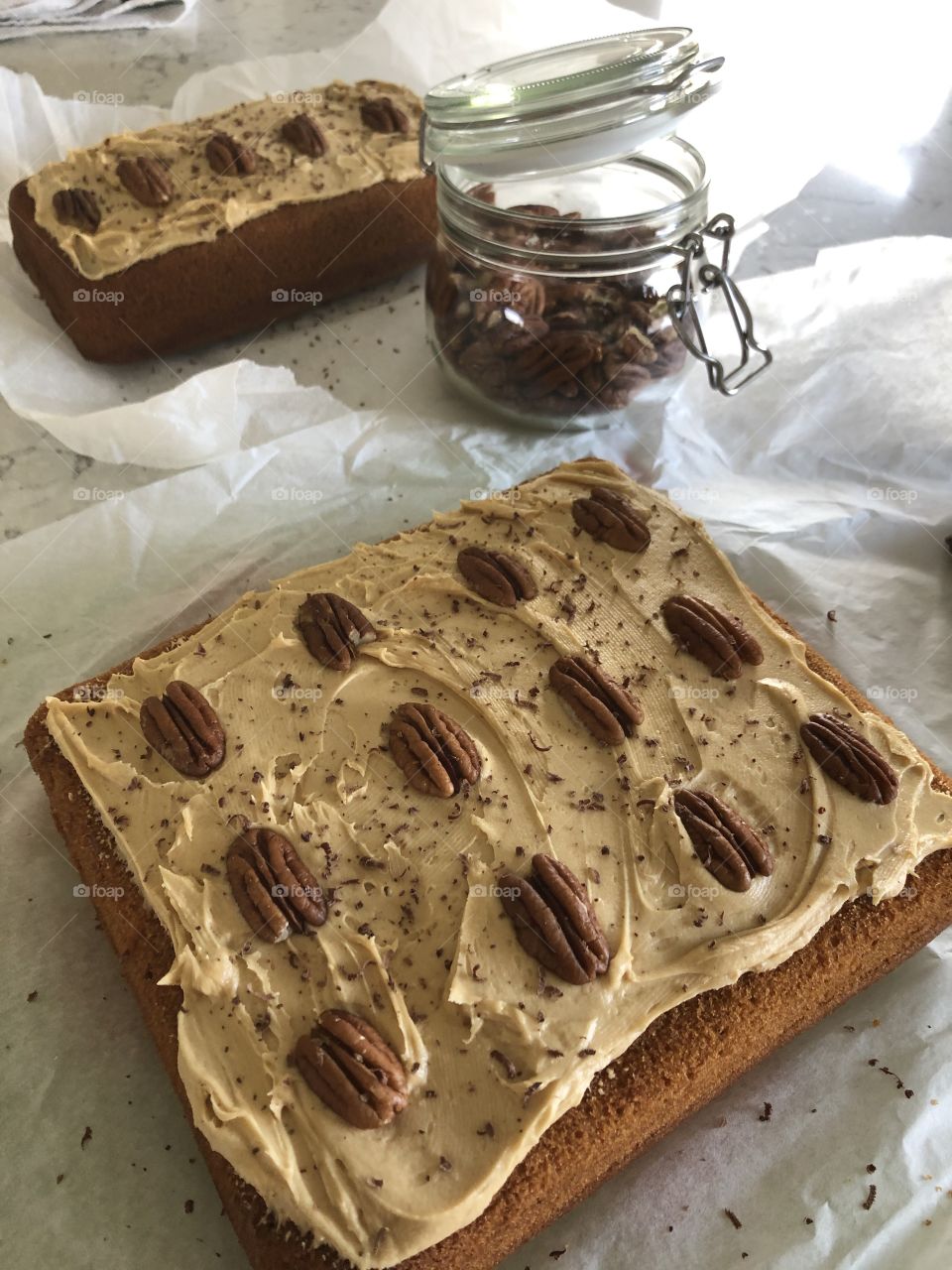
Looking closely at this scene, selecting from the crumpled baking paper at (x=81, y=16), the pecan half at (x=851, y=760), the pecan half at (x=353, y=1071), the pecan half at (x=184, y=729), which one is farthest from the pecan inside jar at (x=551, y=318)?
the crumpled baking paper at (x=81, y=16)

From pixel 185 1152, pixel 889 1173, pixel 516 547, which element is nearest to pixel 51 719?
pixel 185 1152

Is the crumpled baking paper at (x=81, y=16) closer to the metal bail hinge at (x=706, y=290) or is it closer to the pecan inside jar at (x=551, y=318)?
the pecan inside jar at (x=551, y=318)

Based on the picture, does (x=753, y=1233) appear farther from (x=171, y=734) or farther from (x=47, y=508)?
(x=47, y=508)

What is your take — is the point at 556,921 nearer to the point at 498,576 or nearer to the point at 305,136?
the point at 498,576

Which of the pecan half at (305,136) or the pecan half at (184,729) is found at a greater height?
the pecan half at (305,136)

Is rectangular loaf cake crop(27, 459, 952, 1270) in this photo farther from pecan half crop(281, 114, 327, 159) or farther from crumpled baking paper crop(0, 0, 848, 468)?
pecan half crop(281, 114, 327, 159)

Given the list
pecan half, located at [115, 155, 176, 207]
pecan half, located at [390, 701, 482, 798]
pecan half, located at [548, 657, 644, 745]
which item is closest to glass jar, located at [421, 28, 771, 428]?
pecan half, located at [115, 155, 176, 207]
